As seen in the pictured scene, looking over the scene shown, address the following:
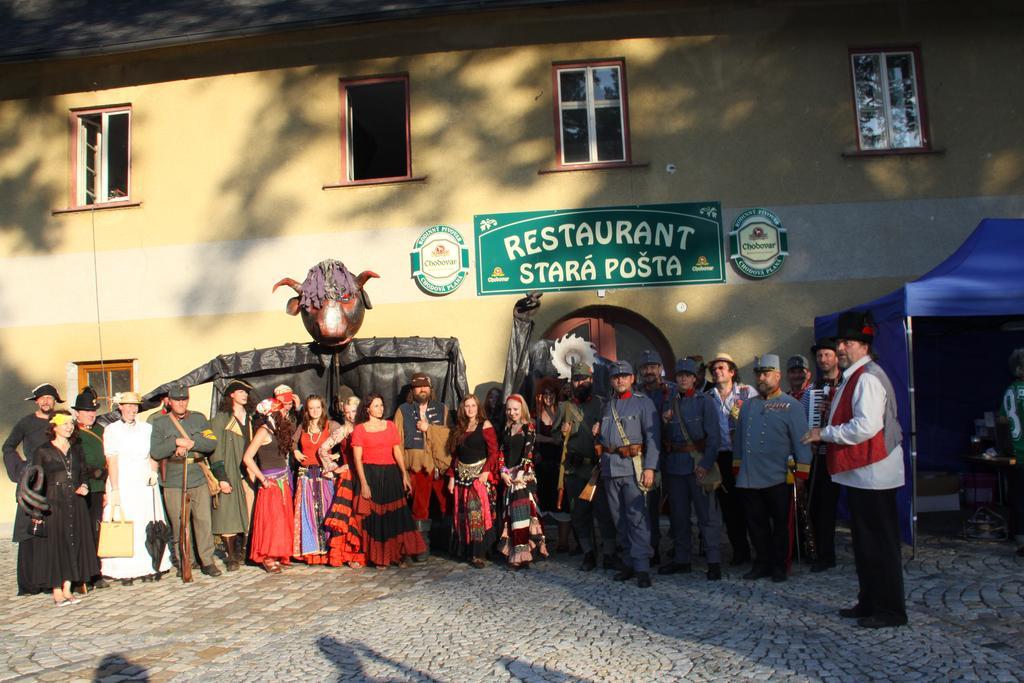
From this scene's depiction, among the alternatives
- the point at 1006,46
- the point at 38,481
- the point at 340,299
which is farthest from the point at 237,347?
the point at 1006,46

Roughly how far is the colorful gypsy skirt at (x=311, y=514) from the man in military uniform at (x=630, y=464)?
290 centimetres

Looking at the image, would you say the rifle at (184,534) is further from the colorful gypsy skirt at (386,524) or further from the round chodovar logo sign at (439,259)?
Answer: the round chodovar logo sign at (439,259)

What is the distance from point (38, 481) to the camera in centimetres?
762

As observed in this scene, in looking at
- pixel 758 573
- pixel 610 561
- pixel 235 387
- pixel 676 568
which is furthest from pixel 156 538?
pixel 758 573

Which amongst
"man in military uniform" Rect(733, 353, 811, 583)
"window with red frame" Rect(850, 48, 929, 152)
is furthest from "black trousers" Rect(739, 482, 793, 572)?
"window with red frame" Rect(850, 48, 929, 152)

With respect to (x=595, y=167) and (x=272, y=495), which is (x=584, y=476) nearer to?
(x=272, y=495)

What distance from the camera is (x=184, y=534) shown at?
820 cm

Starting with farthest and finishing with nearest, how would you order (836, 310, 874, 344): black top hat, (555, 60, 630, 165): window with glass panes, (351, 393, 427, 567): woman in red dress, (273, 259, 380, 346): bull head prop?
1. (555, 60, 630, 165): window with glass panes
2. (273, 259, 380, 346): bull head prop
3. (351, 393, 427, 567): woman in red dress
4. (836, 310, 874, 344): black top hat

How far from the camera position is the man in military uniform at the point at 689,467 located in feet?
24.1

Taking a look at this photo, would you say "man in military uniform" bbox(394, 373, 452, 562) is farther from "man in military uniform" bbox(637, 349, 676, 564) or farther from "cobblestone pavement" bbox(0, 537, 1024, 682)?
"man in military uniform" bbox(637, 349, 676, 564)

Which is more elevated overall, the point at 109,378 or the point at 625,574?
the point at 109,378

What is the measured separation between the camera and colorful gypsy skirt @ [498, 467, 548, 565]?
798 cm

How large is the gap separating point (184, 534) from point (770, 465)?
17.7ft

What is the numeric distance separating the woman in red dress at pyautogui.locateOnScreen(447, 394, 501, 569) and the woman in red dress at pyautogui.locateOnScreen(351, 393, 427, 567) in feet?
1.60
